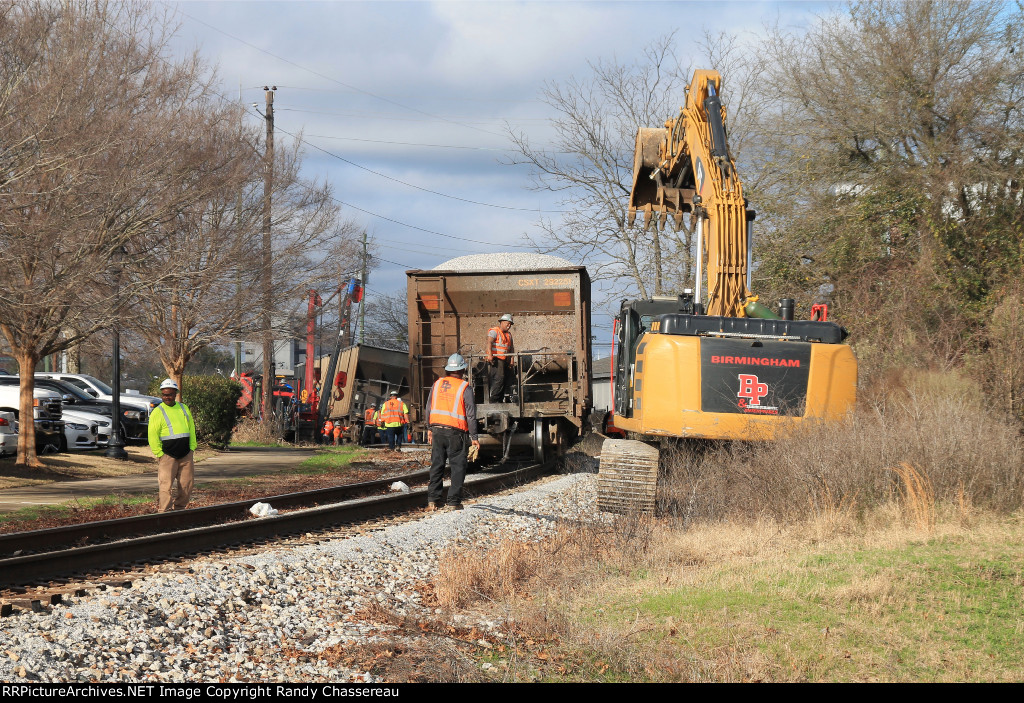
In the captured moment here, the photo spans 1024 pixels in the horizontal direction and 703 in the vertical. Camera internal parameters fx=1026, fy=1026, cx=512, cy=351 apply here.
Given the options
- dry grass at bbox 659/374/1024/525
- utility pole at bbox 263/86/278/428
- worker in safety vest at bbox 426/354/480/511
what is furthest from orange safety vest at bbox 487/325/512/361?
utility pole at bbox 263/86/278/428

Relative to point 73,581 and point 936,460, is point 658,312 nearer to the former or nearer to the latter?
point 936,460

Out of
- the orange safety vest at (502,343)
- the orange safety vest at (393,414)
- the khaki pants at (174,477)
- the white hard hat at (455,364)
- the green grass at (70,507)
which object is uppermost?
the orange safety vest at (502,343)

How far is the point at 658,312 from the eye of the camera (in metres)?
13.4

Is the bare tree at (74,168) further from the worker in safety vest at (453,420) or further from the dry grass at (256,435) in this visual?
the dry grass at (256,435)

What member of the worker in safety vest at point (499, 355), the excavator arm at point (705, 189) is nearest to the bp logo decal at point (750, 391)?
the excavator arm at point (705, 189)

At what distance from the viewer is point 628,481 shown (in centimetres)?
1093

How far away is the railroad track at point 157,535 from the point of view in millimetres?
7895

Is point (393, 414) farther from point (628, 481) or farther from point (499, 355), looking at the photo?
point (628, 481)

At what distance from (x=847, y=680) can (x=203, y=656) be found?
139 inches

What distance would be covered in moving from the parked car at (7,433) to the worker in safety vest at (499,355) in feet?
28.8

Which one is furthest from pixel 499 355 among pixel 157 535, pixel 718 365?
pixel 157 535

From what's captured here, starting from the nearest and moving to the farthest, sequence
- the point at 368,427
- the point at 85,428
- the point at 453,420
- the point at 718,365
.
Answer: the point at 718,365, the point at 453,420, the point at 85,428, the point at 368,427

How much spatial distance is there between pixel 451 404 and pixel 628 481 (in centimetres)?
223
